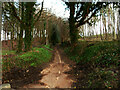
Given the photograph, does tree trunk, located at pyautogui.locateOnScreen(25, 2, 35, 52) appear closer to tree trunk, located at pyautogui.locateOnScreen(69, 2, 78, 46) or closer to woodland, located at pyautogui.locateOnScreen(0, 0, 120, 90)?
woodland, located at pyautogui.locateOnScreen(0, 0, 120, 90)

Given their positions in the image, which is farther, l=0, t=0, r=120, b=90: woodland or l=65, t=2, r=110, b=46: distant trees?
l=65, t=2, r=110, b=46: distant trees

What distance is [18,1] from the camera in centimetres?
1140

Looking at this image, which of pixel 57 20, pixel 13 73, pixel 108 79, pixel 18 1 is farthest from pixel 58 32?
pixel 108 79

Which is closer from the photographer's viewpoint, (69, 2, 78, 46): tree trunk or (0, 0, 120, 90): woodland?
(0, 0, 120, 90): woodland

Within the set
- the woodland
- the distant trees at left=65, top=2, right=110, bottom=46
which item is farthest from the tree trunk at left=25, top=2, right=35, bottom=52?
the distant trees at left=65, top=2, right=110, bottom=46

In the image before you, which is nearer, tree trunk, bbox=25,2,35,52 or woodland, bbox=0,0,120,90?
woodland, bbox=0,0,120,90

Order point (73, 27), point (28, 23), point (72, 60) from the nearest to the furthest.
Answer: point (72, 60)
point (73, 27)
point (28, 23)

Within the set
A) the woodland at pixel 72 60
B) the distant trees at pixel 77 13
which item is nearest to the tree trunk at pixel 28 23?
the woodland at pixel 72 60

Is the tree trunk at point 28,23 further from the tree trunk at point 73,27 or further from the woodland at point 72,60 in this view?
the tree trunk at point 73,27

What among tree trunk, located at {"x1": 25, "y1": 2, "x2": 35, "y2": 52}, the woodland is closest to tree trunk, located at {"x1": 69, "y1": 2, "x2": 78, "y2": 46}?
the woodland

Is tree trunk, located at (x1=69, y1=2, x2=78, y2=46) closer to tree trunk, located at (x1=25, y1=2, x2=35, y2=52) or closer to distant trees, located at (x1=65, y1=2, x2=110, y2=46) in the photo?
distant trees, located at (x1=65, y1=2, x2=110, y2=46)

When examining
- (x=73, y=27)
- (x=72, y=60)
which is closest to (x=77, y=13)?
(x=73, y=27)

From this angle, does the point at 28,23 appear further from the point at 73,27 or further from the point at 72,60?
the point at 72,60

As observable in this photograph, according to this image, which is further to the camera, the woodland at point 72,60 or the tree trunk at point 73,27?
the tree trunk at point 73,27
